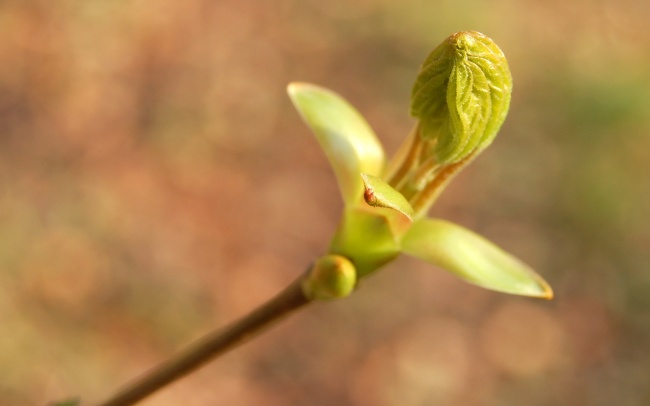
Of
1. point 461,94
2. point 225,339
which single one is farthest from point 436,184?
point 225,339

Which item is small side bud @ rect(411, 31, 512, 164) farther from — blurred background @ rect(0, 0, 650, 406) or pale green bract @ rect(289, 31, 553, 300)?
blurred background @ rect(0, 0, 650, 406)

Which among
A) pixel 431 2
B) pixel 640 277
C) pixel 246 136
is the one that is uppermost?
pixel 431 2

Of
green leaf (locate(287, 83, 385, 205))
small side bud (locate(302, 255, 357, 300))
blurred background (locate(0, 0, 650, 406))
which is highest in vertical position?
green leaf (locate(287, 83, 385, 205))

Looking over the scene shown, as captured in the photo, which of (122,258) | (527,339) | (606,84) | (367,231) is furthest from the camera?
(606,84)

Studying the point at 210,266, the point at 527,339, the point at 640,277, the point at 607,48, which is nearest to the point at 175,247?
the point at 210,266

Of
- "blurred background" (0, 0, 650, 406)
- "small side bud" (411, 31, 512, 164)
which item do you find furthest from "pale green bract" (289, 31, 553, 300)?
"blurred background" (0, 0, 650, 406)

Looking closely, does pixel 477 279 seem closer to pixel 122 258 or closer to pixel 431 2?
pixel 122 258

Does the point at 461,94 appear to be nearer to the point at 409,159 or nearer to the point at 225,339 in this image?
the point at 409,159
